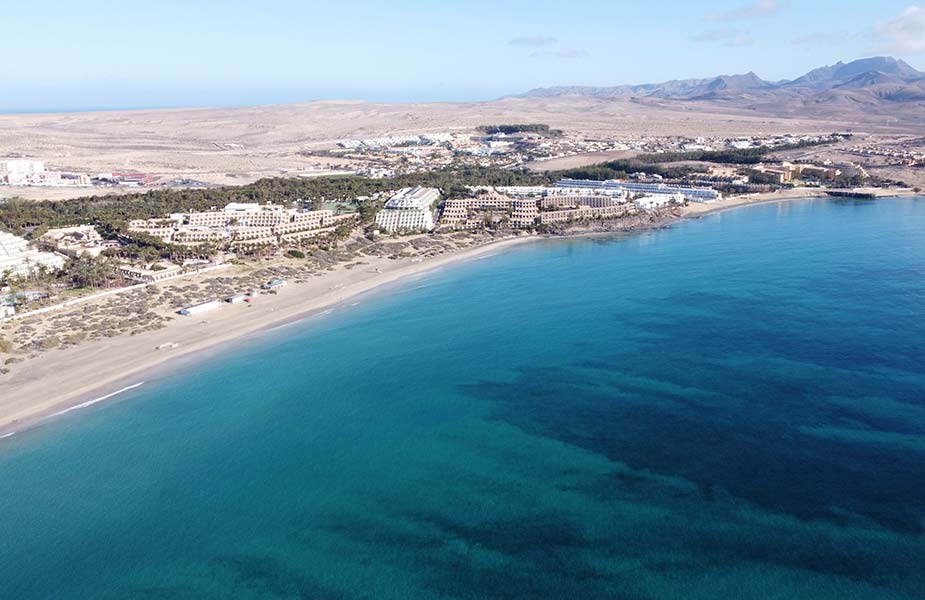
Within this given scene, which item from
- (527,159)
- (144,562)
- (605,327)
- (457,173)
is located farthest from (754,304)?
(527,159)

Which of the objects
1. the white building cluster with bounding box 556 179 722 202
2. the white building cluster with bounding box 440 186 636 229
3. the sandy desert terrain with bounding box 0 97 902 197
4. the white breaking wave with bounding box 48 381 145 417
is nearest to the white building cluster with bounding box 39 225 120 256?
the white breaking wave with bounding box 48 381 145 417

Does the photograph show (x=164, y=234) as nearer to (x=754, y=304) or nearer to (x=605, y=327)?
(x=605, y=327)

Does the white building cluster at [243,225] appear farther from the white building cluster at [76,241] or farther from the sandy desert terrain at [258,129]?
the sandy desert terrain at [258,129]

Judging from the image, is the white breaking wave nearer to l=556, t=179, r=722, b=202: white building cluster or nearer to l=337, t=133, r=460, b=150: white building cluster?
l=556, t=179, r=722, b=202: white building cluster

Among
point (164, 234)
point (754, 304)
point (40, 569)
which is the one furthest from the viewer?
point (164, 234)

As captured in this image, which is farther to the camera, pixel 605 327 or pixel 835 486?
pixel 605 327

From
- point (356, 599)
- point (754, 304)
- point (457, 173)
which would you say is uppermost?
point (457, 173)

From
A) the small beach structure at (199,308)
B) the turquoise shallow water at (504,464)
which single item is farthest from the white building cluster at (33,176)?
the turquoise shallow water at (504,464)
